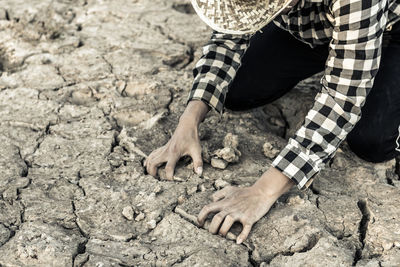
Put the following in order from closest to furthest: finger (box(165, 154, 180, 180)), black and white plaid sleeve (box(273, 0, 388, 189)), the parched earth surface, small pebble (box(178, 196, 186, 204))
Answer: black and white plaid sleeve (box(273, 0, 388, 189)) → the parched earth surface → small pebble (box(178, 196, 186, 204)) → finger (box(165, 154, 180, 180))

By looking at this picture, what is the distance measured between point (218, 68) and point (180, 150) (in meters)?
0.43

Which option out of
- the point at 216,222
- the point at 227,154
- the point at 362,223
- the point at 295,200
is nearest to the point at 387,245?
Answer: the point at 362,223

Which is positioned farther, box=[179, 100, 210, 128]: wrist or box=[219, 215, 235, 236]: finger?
box=[179, 100, 210, 128]: wrist

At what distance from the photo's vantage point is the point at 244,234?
6.81 feet

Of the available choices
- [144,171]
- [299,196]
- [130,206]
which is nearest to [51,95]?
[144,171]

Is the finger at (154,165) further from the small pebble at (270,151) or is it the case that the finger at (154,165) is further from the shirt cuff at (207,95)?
the small pebble at (270,151)

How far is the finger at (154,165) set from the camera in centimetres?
242

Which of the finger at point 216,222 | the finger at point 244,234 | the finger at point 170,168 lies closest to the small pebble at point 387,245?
the finger at point 244,234

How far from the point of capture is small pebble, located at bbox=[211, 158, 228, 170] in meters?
2.45

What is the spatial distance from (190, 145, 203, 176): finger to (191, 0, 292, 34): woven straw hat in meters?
0.65

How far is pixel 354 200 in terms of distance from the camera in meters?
2.33

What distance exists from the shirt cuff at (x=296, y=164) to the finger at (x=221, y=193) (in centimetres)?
26

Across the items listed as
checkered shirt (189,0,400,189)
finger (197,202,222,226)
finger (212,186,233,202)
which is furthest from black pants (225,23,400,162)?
finger (197,202,222,226)

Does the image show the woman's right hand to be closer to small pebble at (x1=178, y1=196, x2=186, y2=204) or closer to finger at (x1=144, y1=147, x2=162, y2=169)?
finger at (x1=144, y1=147, x2=162, y2=169)
